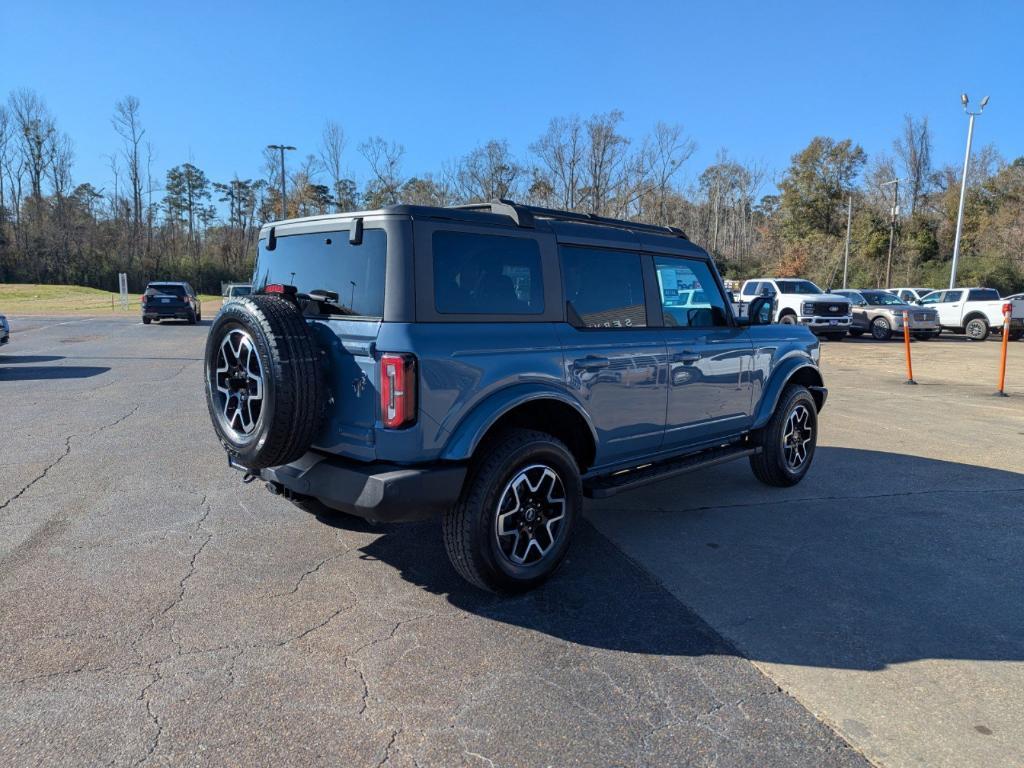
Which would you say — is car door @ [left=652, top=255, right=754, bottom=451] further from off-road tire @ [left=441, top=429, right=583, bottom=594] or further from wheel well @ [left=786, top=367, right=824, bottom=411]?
off-road tire @ [left=441, top=429, right=583, bottom=594]

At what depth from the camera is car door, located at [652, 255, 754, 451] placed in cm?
486

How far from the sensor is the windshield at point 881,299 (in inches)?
1027

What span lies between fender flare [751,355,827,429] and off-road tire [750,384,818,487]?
7 centimetres

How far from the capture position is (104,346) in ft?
57.1

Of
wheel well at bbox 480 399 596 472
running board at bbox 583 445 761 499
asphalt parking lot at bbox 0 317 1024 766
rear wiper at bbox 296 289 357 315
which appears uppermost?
rear wiper at bbox 296 289 357 315

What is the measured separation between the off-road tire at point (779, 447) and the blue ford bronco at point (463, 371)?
121cm

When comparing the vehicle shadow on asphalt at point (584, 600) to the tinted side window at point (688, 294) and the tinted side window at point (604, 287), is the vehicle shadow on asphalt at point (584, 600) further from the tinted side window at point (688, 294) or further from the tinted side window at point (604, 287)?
the tinted side window at point (688, 294)

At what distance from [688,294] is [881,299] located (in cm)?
2480

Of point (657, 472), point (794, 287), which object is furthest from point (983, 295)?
point (657, 472)

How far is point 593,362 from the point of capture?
4.18 m

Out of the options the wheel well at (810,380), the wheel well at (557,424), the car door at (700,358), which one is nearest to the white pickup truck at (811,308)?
the wheel well at (810,380)

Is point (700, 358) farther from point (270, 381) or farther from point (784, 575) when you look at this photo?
point (270, 381)

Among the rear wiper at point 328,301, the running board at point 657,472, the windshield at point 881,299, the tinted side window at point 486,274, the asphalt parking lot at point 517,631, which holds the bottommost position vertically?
the asphalt parking lot at point 517,631

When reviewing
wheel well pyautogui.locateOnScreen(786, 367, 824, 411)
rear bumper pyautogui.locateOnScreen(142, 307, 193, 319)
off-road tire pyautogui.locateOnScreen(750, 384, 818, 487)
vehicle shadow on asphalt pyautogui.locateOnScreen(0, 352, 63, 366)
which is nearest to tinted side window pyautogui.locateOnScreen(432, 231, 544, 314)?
off-road tire pyautogui.locateOnScreen(750, 384, 818, 487)
